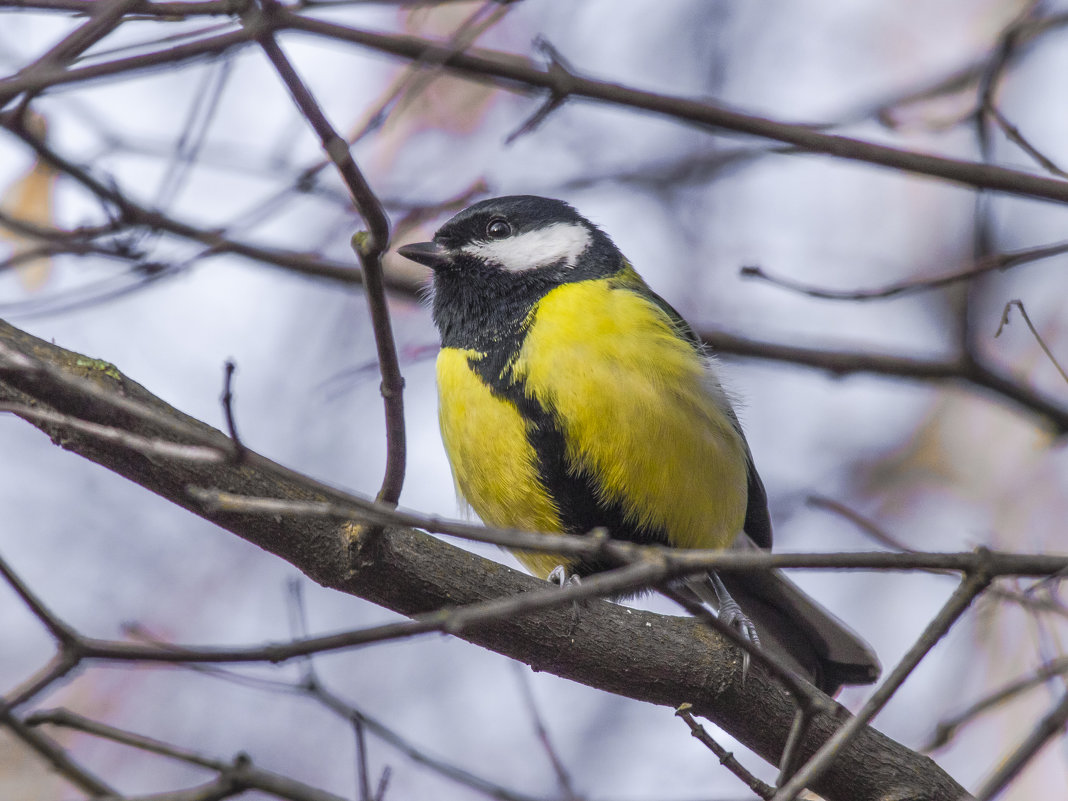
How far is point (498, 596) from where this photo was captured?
2.62m

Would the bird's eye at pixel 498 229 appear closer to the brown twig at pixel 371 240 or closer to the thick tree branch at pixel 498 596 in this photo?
the thick tree branch at pixel 498 596

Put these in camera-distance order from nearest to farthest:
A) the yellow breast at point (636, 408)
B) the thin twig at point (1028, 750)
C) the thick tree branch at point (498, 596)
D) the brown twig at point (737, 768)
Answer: the thin twig at point (1028, 750) < the brown twig at point (737, 768) < the thick tree branch at point (498, 596) < the yellow breast at point (636, 408)

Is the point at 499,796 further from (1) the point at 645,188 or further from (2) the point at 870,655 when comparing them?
(1) the point at 645,188

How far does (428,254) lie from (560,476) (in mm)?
1025

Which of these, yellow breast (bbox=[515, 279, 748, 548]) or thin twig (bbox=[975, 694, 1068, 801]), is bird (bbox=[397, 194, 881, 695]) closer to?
yellow breast (bbox=[515, 279, 748, 548])

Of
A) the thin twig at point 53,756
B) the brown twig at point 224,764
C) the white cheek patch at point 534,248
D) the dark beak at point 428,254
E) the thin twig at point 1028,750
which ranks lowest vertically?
the thin twig at point 53,756

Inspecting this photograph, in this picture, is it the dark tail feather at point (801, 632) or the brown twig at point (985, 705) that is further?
the dark tail feather at point (801, 632)

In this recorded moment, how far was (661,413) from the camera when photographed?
10.8ft

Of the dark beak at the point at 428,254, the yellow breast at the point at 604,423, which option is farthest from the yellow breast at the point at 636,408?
the dark beak at the point at 428,254

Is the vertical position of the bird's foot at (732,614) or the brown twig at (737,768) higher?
the bird's foot at (732,614)

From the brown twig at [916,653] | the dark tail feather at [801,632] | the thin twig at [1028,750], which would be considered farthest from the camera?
the dark tail feather at [801,632]

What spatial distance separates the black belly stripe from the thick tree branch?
56 cm

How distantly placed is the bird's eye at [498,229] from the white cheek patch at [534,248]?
0.09 ft

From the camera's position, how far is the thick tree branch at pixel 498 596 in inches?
Answer: 92.1
